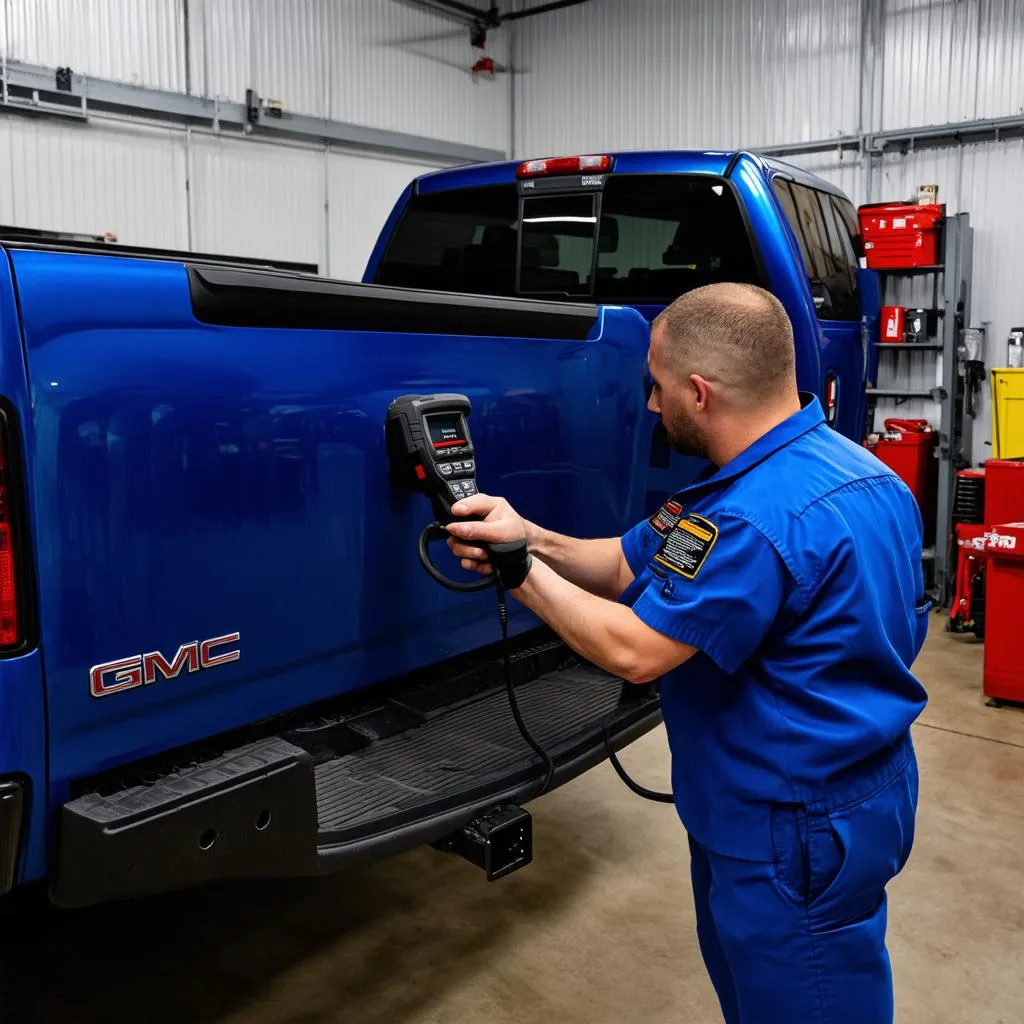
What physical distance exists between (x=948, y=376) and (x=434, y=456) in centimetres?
606

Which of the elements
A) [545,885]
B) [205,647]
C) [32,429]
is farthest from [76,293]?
[545,885]

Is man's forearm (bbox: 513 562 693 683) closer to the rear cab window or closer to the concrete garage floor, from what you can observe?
the concrete garage floor

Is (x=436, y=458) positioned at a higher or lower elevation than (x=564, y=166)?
lower

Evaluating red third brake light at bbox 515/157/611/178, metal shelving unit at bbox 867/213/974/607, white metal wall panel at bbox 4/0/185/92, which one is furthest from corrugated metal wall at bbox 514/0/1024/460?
red third brake light at bbox 515/157/611/178

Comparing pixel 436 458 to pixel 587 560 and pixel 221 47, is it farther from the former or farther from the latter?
pixel 221 47

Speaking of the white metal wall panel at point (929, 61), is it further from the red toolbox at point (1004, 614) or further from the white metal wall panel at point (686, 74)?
the red toolbox at point (1004, 614)

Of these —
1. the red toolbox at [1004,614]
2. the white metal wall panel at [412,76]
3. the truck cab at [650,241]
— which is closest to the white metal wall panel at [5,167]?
the white metal wall panel at [412,76]

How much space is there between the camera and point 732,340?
66.1 inches

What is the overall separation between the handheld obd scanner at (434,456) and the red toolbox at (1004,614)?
139 inches

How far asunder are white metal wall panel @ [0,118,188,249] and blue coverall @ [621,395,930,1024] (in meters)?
6.45

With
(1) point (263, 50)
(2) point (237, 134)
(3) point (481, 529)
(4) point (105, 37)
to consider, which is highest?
(1) point (263, 50)

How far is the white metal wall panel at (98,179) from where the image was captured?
672cm

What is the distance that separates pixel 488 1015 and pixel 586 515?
126 cm

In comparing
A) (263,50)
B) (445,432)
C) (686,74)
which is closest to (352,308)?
(445,432)
